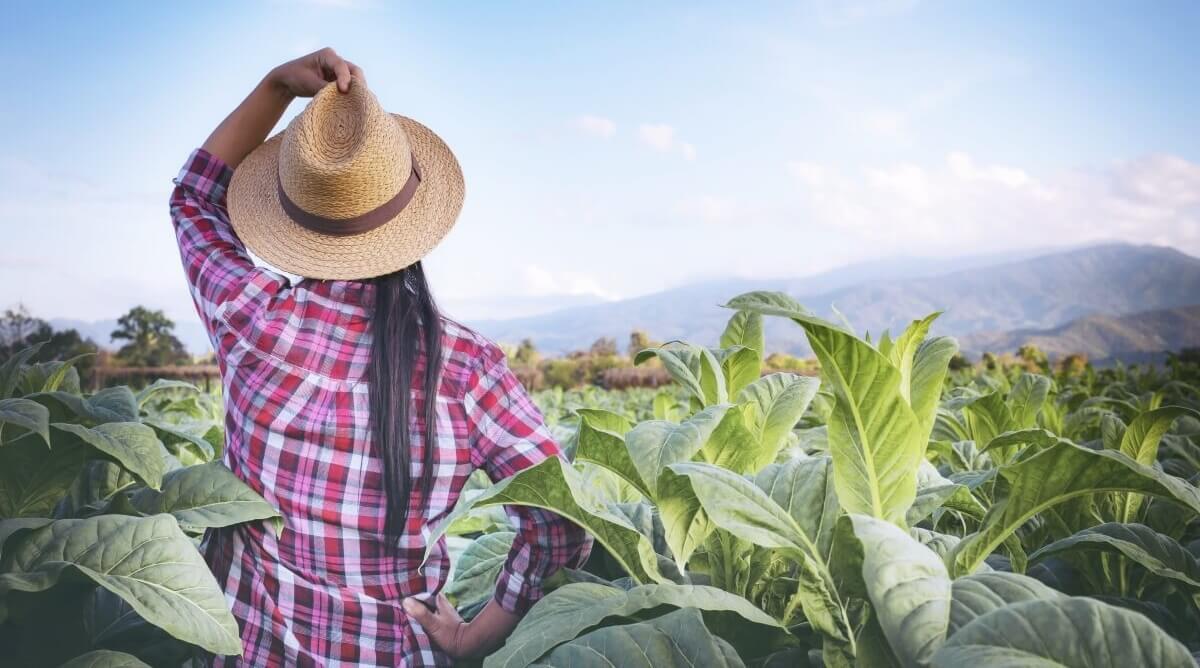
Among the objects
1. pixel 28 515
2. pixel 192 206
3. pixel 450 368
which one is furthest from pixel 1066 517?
pixel 192 206

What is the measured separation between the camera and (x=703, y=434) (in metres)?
0.89

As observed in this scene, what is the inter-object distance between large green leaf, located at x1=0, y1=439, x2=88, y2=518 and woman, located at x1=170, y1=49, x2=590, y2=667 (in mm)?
254

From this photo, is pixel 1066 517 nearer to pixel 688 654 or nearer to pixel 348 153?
pixel 688 654

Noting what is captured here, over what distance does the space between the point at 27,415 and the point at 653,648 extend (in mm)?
787

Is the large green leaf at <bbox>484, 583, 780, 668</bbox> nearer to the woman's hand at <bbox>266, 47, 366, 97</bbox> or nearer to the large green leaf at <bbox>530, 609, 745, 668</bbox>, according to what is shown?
the large green leaf at <bbox>530, 609, 745, 668</bbox>

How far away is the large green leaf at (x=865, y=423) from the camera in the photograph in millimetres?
784

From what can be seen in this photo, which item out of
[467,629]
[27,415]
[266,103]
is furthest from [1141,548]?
[266,103]

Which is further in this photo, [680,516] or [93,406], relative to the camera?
[93,406]

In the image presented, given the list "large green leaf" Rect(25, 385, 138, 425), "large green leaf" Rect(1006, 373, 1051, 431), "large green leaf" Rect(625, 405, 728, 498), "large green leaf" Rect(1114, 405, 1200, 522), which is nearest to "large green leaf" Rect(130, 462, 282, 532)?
"large green leaf" Rect(25, 385, 138, 425)

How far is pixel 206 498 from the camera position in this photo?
122cm

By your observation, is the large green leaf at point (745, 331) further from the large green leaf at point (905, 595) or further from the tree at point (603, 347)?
the tree at point (603, 347)

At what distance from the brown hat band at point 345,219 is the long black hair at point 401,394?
180 mm

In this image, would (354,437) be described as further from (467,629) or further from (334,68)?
(334,68)

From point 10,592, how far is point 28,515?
6.5 inches
